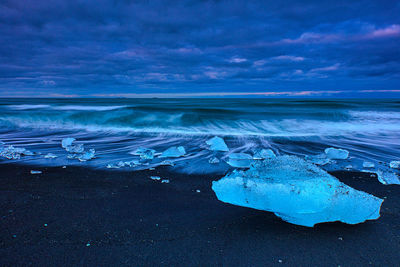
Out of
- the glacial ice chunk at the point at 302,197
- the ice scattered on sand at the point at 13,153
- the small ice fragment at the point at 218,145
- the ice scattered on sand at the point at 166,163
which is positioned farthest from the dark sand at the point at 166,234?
the small ice fragment at the point at 218,145

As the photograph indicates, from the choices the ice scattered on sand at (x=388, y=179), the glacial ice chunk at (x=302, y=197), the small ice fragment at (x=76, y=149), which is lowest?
the ice scattered on sand at (x=388, y=179)

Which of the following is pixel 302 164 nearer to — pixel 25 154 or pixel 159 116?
pixel 25 154

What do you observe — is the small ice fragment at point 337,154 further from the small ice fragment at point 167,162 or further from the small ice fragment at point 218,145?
the small ice fragment at point 167,162

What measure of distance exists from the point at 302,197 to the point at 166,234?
3.50ft

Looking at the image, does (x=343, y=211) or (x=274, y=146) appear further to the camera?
(x=274, y=146)

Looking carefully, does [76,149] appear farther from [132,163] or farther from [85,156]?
[132,163]

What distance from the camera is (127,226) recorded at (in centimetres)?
204

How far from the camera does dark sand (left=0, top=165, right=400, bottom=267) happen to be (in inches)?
64.6

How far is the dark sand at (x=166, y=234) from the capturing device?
1.64 m

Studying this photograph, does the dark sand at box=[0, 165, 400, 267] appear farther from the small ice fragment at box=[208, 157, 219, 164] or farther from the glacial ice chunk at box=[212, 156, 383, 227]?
the small ice fragment at box=[208, 157, 219, 164]

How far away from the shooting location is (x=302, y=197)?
71.1 inches

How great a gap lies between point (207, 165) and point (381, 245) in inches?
105

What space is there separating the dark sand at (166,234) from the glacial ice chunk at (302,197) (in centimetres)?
12

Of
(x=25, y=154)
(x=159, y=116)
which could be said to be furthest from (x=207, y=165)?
(x=159, y=116)
